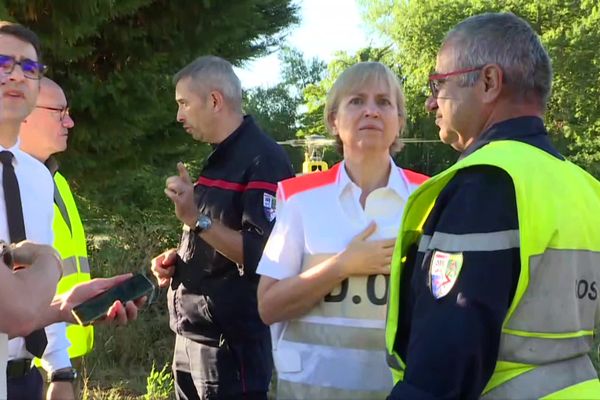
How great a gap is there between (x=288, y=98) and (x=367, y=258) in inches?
1899

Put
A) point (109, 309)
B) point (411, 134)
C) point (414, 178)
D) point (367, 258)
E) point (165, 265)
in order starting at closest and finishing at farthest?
point (109, 309)
point (367, 258)
point (414, 178)
point (165, 265)
point (411, 134)

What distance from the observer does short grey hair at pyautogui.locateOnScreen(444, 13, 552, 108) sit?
73.0 inches

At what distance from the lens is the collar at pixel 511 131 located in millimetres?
1850

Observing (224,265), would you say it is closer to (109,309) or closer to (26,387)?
(26,387)

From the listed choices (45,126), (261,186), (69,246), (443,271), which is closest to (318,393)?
(443,271)

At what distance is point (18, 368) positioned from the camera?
2.60 metres

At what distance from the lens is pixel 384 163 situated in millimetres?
2768

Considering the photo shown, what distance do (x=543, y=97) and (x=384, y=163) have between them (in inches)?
35.8

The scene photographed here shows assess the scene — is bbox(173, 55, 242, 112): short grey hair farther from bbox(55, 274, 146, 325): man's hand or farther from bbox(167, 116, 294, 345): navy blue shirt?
bbox(55, 274, 146, 325): man's hand

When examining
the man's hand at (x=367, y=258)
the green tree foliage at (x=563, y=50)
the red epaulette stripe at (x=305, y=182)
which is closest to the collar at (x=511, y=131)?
the man's hand at (x=367, y=258)

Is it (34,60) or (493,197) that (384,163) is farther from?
(34,60)

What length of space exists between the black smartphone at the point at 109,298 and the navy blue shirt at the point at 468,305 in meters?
0.97

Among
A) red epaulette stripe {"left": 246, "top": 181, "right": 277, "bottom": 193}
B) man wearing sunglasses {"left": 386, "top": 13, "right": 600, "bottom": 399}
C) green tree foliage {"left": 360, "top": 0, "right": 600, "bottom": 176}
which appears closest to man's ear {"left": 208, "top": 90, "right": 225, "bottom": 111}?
red epaulette stripe {"left": 246, "top": 181, "right": 277, "bottom": 193}

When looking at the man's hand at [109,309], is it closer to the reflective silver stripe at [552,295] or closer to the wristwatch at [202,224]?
the wristwatch at [202,224]
